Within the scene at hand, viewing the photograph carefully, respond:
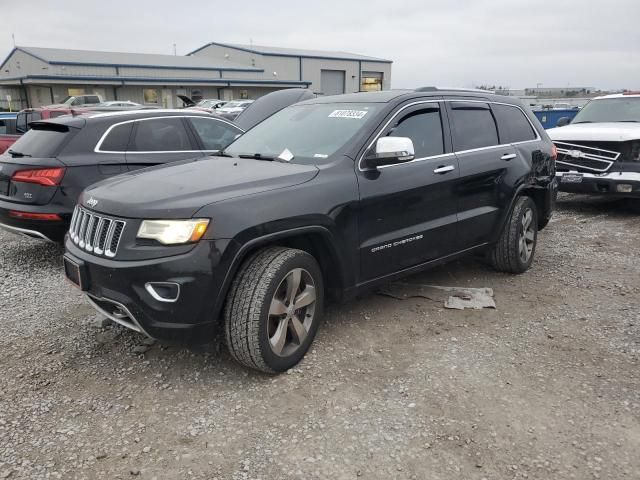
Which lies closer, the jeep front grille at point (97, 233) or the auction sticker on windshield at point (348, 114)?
the jeep front grille at point (97, 233)

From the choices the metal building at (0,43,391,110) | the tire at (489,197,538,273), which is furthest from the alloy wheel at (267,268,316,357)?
the metal building at (0,43,391,110)

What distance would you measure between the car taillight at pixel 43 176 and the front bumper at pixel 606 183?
7108 mm

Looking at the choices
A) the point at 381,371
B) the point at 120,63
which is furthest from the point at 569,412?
the point at 120,63

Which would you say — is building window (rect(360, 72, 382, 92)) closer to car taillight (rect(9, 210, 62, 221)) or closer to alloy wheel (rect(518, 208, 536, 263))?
alloy wheel (rect(518, 208, 536, 263))

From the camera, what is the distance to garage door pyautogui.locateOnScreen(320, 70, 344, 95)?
171 ft

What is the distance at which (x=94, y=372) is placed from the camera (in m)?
3.51

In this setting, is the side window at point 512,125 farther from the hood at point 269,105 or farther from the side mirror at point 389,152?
the hood at point 269,105

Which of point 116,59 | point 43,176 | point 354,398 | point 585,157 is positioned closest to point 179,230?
point 354,398

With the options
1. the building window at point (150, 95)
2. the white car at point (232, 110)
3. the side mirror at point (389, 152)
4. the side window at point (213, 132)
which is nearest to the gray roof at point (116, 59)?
the building window at point (150, 95)

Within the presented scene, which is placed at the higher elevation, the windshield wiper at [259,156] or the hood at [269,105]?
the hood at [269,105]

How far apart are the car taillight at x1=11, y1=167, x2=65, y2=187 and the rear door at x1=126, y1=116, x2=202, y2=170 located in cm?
75

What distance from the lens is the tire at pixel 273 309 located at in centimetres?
312

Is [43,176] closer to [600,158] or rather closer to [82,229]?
[82,229]

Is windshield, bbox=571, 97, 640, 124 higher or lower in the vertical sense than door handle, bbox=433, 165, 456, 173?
higher
